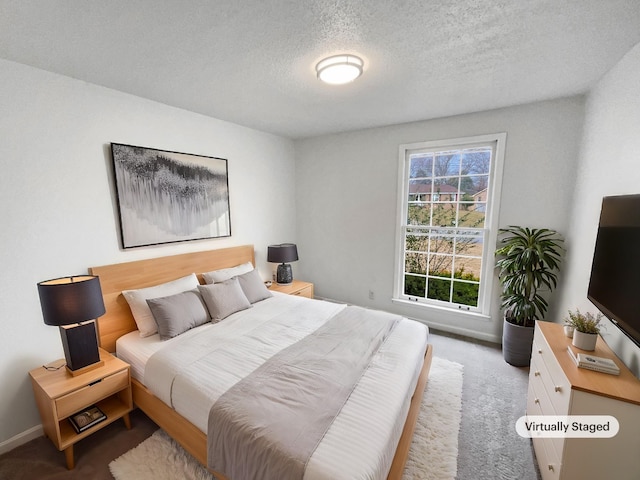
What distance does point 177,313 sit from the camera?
2.19 m

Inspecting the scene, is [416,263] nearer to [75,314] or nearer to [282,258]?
[282,258]

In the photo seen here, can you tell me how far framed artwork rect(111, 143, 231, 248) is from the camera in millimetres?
2303

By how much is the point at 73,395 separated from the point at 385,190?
3.41m

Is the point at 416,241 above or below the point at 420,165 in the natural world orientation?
below

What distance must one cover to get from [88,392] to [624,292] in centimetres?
316

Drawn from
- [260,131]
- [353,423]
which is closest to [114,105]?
[260,131]

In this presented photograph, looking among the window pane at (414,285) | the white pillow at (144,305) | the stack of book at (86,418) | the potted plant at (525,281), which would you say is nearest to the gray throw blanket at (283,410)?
the stack of book at (86,418)

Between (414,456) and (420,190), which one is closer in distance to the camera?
(414,456)

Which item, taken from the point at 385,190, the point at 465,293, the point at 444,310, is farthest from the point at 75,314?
the point at 465,293

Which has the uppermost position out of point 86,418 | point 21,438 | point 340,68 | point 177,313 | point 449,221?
point 340,68

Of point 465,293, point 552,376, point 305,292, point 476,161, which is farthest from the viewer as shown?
point 305,292

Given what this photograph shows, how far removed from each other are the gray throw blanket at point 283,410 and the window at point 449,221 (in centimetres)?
180

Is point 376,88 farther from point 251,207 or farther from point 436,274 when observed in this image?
point 436,274

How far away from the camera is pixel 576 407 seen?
126 cm
